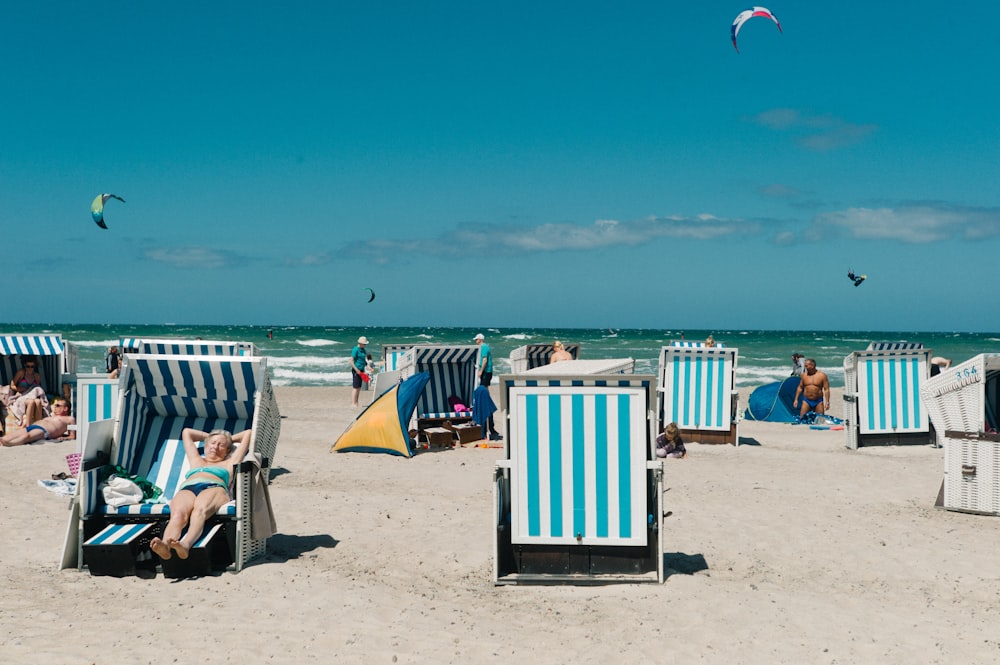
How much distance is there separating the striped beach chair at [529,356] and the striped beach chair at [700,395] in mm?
4019

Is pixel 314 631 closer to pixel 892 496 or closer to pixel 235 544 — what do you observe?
pixel 235 544

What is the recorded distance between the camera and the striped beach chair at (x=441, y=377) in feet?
45.7

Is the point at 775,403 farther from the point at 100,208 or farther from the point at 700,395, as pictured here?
the point at 100,208

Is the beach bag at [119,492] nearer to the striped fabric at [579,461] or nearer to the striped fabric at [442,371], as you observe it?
the striped fabric at [579,461]

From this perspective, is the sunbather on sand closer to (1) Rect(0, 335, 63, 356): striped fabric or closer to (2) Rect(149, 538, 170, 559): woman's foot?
(2) Rect(149, 538, 170, 559): woman's foot

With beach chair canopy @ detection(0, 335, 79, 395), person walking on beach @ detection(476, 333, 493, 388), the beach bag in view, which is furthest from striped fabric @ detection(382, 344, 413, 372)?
the beach bag

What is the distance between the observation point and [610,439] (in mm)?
5879

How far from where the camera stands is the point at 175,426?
24.0 ft

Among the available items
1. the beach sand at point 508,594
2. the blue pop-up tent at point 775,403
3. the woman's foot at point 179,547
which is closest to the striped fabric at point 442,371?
the beach sand at point 508,594

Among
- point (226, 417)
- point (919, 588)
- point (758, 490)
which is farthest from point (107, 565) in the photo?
point (758, 490)

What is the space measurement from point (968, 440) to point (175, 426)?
6.92 meters

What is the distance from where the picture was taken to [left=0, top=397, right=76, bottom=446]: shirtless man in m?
12.8

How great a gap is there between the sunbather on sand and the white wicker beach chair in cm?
627

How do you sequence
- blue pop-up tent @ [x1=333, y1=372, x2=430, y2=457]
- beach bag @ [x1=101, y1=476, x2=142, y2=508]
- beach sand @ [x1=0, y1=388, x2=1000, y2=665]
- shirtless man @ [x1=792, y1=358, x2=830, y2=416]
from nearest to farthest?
beach sand @ [x1=0, y1=388, x2=1000, y2=665] → beach bag @ [x1=101, y1=476, x2=142, y2=508] → blue pop-up tent @ [x1=333, y1=372, x2=430, y2=457] → shirtless man @ [x1=792, y1=358, x2=830, y2=416]
